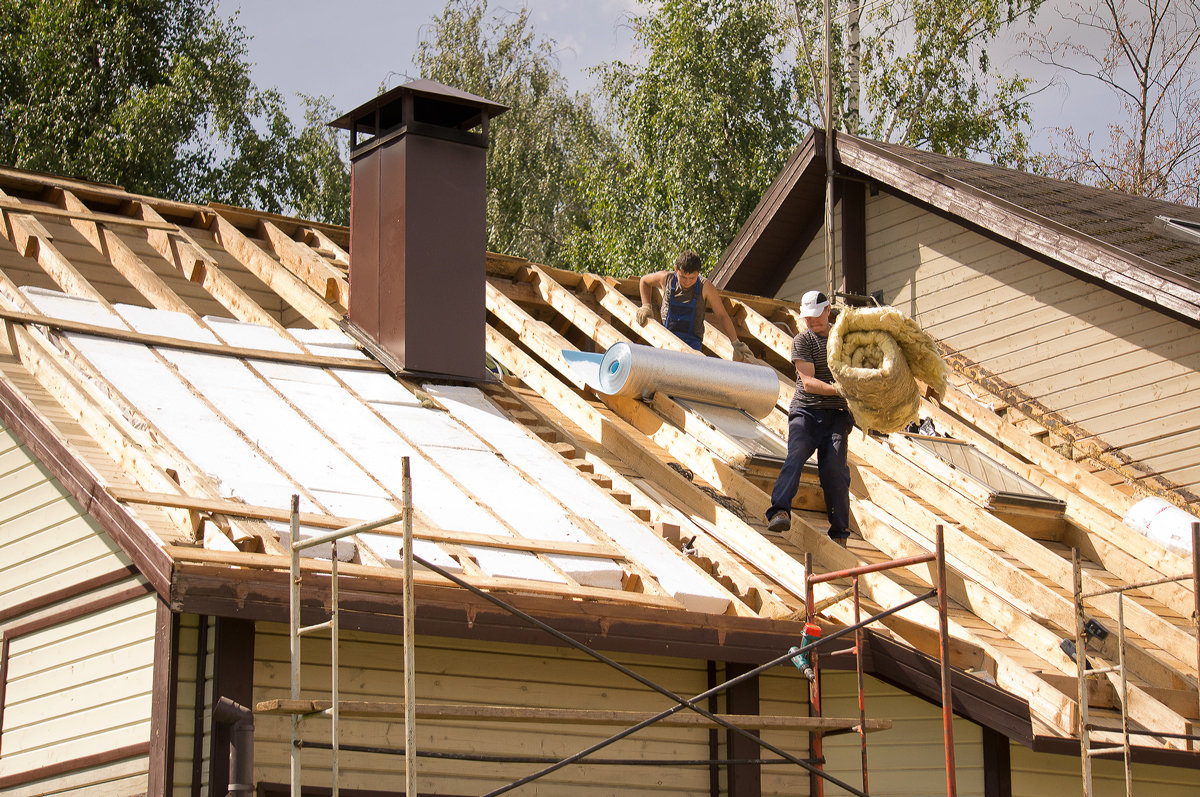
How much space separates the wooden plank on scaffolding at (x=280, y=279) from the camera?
371 inches

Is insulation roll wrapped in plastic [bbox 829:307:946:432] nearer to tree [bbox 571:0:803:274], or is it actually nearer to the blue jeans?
the blue jeans

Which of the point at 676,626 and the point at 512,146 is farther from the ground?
the point at 512,146

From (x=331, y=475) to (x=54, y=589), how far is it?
Result: 133 centimetres

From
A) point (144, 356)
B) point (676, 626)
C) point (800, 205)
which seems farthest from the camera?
point (800, 205)

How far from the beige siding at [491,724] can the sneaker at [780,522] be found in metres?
1.10

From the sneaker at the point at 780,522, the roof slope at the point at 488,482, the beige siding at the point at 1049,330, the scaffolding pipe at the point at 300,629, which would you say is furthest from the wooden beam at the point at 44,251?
the beige siding at the point at 1049,330

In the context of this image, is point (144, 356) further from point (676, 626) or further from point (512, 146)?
point (512, 146)

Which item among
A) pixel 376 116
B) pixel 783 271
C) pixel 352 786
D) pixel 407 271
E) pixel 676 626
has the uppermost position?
pixel 783 271

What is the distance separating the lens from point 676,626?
6367mm

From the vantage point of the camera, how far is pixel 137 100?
76.3ft

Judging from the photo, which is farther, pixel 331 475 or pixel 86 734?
pixel 331 475

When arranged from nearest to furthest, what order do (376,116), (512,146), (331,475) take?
(331,475)
(376,116)
(512,146)

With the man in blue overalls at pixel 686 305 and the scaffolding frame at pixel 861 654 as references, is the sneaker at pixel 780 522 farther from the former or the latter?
the man in blue overalls at pixel 686 305

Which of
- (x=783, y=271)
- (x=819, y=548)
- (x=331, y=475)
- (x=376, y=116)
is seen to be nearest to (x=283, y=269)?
(x=376, y=116)
